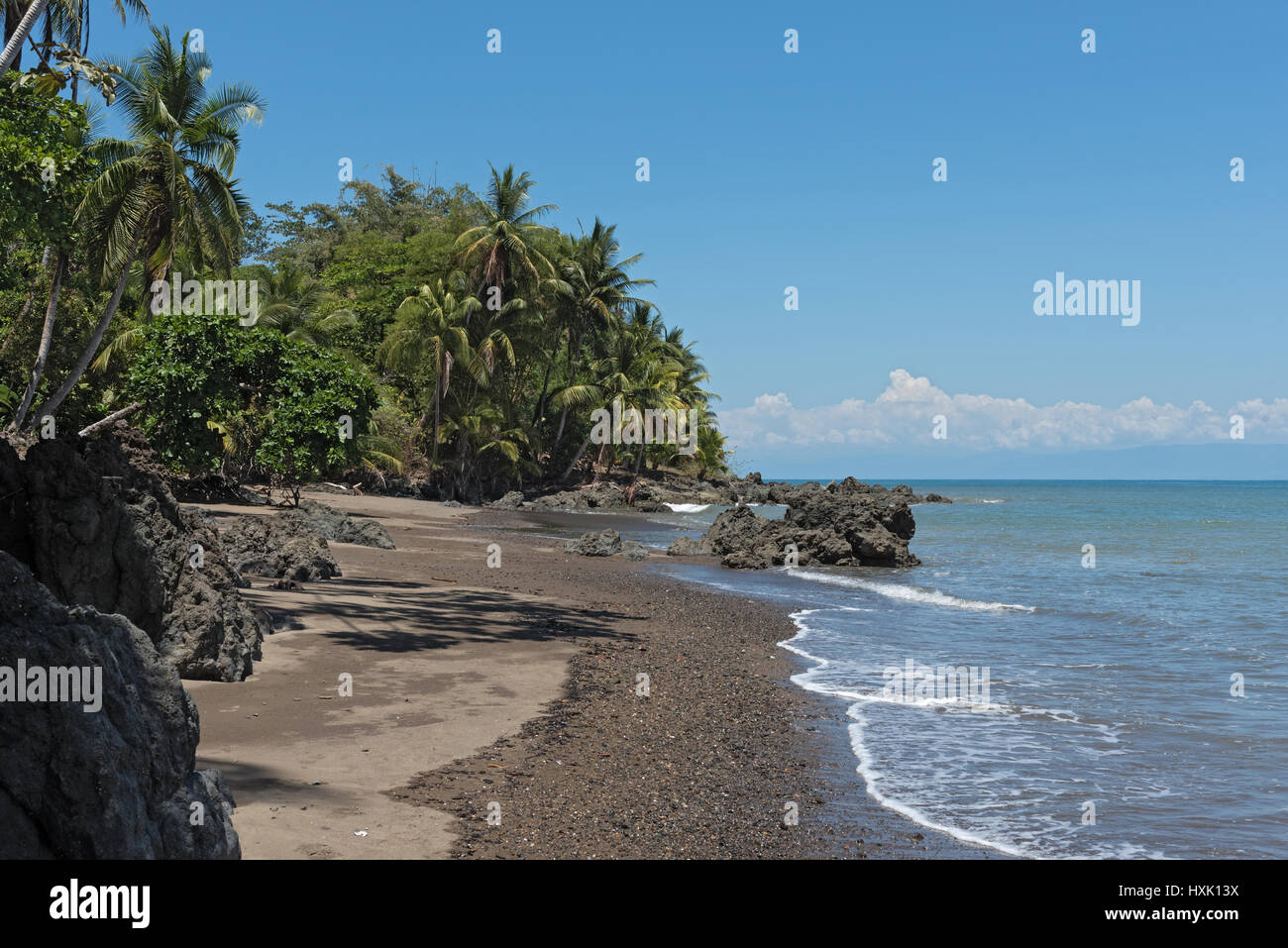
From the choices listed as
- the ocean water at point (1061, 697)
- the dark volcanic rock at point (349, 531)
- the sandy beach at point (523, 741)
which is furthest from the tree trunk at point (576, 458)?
the sandy beach at point (523, 741)

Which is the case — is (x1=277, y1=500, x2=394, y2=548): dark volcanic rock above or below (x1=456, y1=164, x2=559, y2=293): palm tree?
below

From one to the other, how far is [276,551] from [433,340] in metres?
30.8

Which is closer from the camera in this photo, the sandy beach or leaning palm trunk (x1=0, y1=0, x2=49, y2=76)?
the sandy beach

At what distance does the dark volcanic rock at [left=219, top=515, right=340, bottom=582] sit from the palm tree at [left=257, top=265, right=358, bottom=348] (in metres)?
17.2

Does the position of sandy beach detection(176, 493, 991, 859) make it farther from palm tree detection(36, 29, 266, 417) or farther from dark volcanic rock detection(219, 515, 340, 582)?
palm tree detection(36, 29, 266, 417)

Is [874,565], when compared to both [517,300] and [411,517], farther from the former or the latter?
[517,300]

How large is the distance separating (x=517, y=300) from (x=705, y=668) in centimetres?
3666

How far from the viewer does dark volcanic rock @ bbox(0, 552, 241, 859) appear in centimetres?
327

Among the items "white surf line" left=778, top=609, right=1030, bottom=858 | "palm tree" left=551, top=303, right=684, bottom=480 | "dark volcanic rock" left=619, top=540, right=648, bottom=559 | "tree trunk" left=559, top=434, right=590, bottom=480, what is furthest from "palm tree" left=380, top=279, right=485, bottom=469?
"white surf line" left=778, top=609, right=1030, bottom=858

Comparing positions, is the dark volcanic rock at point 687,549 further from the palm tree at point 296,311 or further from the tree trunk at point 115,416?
the tree trunk at point 115,416

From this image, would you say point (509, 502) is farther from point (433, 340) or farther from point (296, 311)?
point (296, 311)

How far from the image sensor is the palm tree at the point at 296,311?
33469 mm

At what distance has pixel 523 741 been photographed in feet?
25.7
